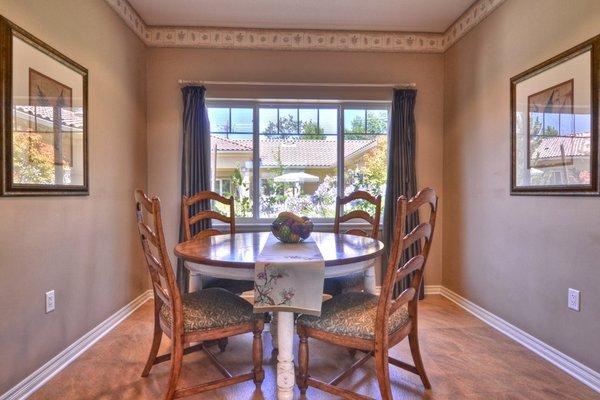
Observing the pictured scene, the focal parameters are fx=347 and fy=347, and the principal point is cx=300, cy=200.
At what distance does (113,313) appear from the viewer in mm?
2656

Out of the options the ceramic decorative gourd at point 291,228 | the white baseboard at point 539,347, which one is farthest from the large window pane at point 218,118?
the white baseboard at point 539,347

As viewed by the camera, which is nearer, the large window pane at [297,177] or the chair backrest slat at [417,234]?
the chair backrest slat at [417,234]

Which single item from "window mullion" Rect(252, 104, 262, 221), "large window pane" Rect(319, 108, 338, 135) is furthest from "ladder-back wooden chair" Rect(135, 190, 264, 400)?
"large window pane" Rect(319, 108, 338, 135)

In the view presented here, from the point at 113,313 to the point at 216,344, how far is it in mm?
932

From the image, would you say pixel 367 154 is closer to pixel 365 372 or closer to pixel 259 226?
pixel 259 226

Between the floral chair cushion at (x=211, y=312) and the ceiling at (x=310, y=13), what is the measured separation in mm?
2339

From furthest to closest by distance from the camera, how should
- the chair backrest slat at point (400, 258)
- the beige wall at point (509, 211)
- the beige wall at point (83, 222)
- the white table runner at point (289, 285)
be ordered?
the beige wall at point (509, 211) → the beige wall at point (83, 222) → the white table runner at point (289, 285) → the chair backrest slat at point (400, 258)

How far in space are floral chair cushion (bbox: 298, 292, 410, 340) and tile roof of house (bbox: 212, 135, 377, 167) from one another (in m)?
1.91

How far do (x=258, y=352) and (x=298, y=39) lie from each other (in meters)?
2.79

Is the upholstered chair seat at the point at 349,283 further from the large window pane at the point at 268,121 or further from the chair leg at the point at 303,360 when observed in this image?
the large window pane at the point at 268,121

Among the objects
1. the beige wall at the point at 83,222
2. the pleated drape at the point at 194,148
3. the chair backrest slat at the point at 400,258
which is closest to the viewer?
the chair backrest slat at the point at 400,258

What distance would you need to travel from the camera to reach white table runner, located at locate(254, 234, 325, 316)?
1479 mm

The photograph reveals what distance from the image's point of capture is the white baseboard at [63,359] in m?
1.72

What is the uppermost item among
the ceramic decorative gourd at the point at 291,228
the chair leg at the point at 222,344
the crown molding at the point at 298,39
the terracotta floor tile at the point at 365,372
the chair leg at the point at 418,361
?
the crown molding at the point at 298,39
